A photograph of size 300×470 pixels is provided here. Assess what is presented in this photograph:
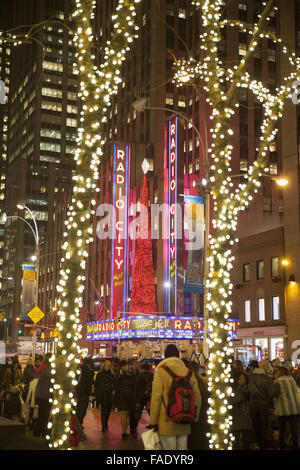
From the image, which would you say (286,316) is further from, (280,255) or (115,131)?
(115,131)

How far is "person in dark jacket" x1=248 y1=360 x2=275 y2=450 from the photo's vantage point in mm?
12695

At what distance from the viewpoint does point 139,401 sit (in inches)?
693

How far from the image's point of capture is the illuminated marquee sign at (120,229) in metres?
63.4

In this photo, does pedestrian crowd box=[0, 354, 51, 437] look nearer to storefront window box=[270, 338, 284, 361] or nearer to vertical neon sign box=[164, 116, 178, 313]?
storefront window box=[270, 338, 284, 361]

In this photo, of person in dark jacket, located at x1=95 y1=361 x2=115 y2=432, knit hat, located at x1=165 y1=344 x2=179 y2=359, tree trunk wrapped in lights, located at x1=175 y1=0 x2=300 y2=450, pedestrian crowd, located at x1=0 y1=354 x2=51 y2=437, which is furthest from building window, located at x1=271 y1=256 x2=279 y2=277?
knit hat, located at x1=165 y1=344 x2=179 y2=359

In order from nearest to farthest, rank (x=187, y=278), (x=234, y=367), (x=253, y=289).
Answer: (x=234, y=367), (x=187, y=278), (x=253, y=289)

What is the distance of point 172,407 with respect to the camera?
25.4 ft

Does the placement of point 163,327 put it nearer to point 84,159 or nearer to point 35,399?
point 35,399

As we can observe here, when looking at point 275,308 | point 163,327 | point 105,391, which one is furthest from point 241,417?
point 163,327

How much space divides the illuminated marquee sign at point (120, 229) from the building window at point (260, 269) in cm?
1961

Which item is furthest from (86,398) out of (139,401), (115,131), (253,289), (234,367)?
(115,131)

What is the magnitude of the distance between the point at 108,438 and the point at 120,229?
48.5m

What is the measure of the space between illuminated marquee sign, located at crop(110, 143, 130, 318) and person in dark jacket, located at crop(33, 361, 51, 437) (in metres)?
47.8

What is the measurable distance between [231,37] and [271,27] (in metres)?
7.63
